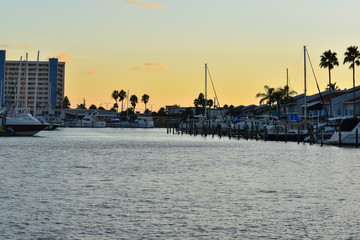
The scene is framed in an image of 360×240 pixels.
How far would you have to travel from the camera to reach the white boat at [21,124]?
3290 inches

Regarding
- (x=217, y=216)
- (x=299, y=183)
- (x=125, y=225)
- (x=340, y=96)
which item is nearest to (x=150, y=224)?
(x=125, y=225)

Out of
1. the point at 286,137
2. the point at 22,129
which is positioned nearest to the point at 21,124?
the point at 22,129

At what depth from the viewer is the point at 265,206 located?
17.7m

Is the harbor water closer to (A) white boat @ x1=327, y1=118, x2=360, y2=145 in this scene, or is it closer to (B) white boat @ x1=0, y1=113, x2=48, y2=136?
(A) white boat @ x1=327, y1=118, x2=360, y2=145

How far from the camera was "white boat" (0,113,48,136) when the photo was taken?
83562mm

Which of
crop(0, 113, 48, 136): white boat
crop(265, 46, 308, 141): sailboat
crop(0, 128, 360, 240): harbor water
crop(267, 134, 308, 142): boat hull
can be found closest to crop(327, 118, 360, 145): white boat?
crop(265, 46, 308, 141): sailboat

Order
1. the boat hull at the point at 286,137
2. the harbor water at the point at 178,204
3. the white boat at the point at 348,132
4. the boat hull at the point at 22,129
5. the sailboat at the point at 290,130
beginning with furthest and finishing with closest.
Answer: the boat hull at the point at 22,129 < the sailboat at the point at 290,130 < the boat hull at the point at 286,137 < the white boat at the point at 348,132 < the harbor water at the point at 178,204

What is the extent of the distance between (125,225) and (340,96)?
284ft

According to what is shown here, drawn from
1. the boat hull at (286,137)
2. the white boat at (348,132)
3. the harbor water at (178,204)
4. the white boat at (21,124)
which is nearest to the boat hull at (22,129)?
the white boat at (21,124)

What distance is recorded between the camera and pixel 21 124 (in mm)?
83875

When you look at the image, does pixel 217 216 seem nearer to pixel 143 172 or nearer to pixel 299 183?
pixel 299 183

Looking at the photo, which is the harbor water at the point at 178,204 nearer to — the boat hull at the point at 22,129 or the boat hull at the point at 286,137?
the boat hull at the point at 286,137

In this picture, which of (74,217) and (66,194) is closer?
(74,217)

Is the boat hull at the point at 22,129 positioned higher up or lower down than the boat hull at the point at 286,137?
higher up
